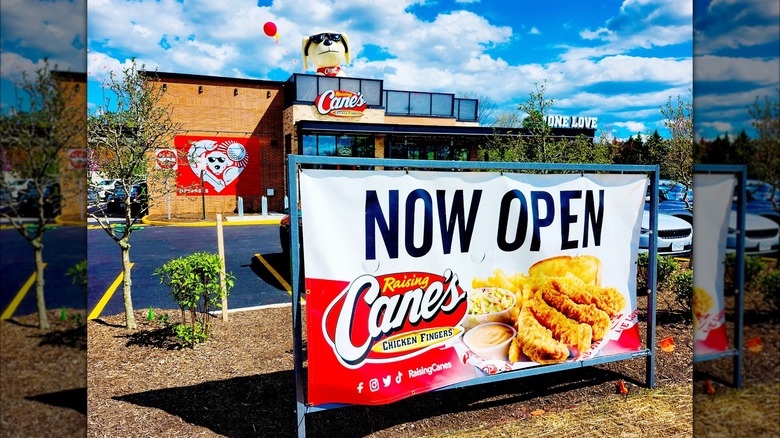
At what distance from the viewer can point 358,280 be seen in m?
3.55

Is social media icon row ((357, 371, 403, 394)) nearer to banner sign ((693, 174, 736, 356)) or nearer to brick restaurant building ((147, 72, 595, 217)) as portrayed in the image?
banner sign ((693, 174, 736, 356))

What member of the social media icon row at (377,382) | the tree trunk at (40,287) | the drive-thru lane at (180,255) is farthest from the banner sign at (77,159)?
the drive-thru lane at (180,255)

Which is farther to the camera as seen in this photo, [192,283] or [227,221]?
[227,221]

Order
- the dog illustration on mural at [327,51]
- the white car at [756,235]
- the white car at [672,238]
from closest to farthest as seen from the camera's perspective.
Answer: the white car at [756,235], the white car at [672,238], the dog illustration on mural at [327,51]

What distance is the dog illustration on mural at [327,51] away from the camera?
28.8 metres

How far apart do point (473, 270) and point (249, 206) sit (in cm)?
2357

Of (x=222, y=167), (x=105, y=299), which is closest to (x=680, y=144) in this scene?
(x=105, y=299)

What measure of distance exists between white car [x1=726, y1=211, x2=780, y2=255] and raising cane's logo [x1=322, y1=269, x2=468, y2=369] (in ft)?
8.67

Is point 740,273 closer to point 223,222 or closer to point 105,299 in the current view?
point 105,299

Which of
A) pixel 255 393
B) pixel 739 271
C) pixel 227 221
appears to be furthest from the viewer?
pixel 227 221

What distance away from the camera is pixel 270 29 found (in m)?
26.5

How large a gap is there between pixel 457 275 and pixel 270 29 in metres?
25.7

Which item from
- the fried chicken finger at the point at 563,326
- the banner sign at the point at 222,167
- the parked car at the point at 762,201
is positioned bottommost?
the fried chicken finger at the point at 563,326

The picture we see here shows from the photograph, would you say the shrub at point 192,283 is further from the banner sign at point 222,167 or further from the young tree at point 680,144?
the banner sign at point 222,167
